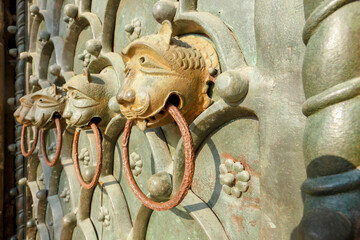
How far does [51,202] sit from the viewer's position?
4.27ft

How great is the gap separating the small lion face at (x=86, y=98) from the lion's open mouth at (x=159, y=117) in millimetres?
270

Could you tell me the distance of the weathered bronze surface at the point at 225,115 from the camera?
35 cm

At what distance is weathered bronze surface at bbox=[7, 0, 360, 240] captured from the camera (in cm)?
35

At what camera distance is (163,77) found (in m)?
0.55

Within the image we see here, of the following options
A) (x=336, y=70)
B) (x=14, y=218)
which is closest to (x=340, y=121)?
(x=336, y=70)

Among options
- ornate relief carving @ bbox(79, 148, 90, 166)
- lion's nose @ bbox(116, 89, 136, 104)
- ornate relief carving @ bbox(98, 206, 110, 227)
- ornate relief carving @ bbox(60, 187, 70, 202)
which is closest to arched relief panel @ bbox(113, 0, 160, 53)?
lion's nose @ bbox(116, 89, 136, 104)

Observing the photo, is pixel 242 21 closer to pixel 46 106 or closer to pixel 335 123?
pixel 335 123

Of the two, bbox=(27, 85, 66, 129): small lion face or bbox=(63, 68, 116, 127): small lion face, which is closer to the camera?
bbox=(63, 68, 116, 127): small lion face

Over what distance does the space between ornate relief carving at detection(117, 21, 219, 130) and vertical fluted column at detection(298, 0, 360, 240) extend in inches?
9.9

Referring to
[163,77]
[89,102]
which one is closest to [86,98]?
[89,102]

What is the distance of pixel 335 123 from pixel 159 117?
13.3 inches

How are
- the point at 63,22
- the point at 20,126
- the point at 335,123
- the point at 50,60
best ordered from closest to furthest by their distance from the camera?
1. the point at 335,123
2. the point at 63,22
3. the point at 50,60
4. the point at 20,126

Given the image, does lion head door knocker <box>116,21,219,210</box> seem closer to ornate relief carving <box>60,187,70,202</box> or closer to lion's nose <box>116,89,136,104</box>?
lion's nose <box>116,89,136,104</box>

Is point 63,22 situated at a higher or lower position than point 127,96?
higher
